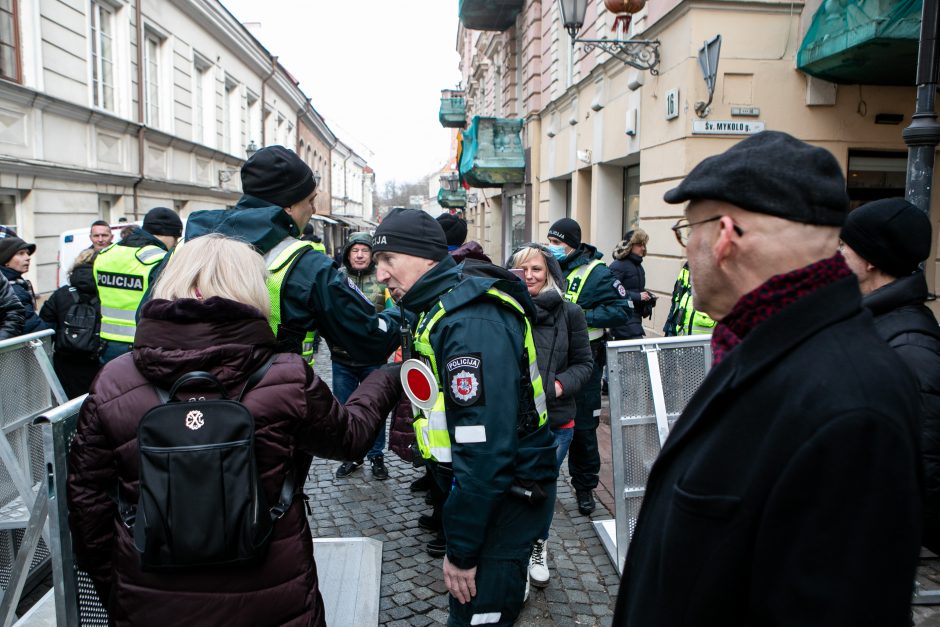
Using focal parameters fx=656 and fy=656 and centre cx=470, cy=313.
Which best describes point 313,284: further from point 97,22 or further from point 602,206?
point 97,22

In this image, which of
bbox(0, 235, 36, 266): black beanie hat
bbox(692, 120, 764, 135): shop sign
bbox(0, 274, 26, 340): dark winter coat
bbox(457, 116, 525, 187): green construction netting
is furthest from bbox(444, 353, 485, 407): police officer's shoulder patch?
bbox(457, 116, 525, 187): green construction netting

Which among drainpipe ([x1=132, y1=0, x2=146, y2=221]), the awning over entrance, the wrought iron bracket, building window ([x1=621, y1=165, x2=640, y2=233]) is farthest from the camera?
drainpipe ([x1=132, y1=0, x2=146, y2=221])

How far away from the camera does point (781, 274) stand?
3.84ft

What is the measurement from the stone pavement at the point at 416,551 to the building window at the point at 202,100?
15.3 m

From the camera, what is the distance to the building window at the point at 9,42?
9.57 metres

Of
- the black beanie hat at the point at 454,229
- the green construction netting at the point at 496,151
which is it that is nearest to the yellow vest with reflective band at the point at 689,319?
the black beanie hat at the point at 454,229

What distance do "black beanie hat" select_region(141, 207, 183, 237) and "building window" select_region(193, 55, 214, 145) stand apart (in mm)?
14398

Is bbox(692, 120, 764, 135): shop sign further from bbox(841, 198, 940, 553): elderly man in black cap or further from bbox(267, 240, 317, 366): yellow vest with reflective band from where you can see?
bbox(267, 240, 317, 366): yellow vest with reflective band

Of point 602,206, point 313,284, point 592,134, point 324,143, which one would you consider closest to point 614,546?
point 313,284

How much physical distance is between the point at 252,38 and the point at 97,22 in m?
10.2

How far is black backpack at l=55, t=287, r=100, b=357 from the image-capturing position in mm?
4773

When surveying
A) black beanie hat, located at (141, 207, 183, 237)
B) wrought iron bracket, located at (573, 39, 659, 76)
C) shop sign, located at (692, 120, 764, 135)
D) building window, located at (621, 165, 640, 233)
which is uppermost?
wrought iron bracket, located at (573, 39, 659, 76)

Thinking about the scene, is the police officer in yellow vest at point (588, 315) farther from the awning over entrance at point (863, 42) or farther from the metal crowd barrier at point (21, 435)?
the awning over entrance at point (863, 42)

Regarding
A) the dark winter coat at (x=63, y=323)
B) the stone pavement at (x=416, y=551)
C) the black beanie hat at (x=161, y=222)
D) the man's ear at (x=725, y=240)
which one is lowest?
the stone pavement at (x=416, y=551)
